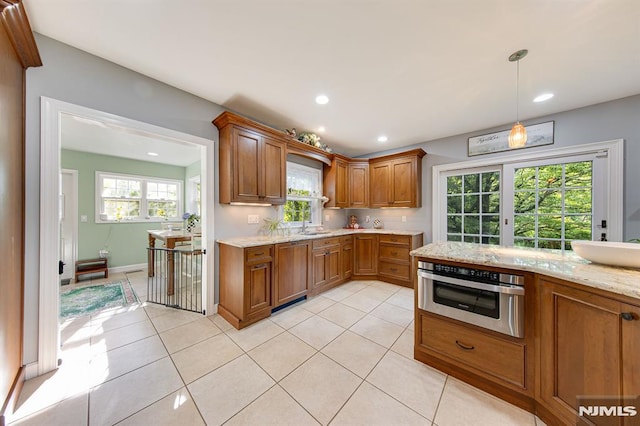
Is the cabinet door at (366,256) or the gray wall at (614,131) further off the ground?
the gray wall at (614,131)

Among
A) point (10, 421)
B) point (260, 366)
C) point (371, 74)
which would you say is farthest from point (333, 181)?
point (10, 421)

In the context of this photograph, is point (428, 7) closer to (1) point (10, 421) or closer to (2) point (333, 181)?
(2) point (333, 181)

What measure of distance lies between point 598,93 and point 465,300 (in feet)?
9.99

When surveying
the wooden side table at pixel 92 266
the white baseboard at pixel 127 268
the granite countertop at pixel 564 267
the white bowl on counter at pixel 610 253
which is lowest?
the white baseboard at pixel 127 268

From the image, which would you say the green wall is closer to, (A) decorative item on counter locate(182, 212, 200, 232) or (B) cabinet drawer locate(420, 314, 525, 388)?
(A) decorative item on counter locate(182, 212, 200, 232)

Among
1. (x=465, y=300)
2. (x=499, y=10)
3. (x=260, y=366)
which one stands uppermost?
(x=499, y=10)

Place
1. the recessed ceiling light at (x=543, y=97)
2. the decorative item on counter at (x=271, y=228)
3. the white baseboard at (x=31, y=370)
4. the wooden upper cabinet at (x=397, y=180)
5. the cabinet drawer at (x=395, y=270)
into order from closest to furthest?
the white baseboard at (x=31, y=370)
the recessed ceiling light at (x=543, y=97)
the decorative item on counter at (x=271, y=228)
the cabinet drawer at (x=395, y=270)
the wooden upper cabinet at (x=397, y=180)

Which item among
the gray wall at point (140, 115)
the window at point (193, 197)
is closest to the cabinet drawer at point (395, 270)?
the gray wall at point (140, 115)

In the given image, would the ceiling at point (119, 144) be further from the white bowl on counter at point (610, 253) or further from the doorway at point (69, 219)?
the white bowl on counter at point (610, 253)

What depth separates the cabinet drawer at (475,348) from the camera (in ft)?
4.63

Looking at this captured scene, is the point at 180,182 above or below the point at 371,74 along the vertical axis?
below

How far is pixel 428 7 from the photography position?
141 centimetres

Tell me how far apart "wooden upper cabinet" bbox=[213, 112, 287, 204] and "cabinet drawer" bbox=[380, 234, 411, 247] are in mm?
2057

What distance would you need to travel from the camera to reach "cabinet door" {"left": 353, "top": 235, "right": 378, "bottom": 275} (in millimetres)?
3936
